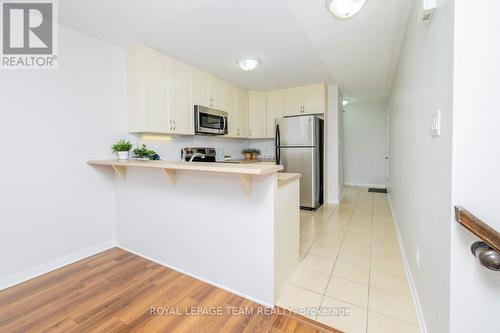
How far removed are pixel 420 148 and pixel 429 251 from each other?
673 millimetres

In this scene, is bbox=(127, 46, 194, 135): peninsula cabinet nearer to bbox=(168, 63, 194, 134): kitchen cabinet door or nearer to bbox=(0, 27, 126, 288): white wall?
bbox=(168, 63, 194, 134): kitchen cabinet door

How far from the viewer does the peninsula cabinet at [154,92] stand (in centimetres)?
261

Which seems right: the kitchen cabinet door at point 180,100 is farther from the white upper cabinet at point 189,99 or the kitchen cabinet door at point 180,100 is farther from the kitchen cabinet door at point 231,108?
the kitchen cabinet door at point 231,108

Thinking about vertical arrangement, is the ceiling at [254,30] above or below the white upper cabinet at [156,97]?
above

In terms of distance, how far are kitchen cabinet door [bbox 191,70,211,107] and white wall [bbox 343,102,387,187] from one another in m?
4.51

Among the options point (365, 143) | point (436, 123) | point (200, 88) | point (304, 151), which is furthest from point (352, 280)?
point (365, 143)

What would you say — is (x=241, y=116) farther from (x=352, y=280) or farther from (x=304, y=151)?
(x=352, y=280)

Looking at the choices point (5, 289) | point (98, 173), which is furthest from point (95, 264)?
point (98, 173)

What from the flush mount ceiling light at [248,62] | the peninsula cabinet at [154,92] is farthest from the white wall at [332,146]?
the peninsula cabinet at [154,92]

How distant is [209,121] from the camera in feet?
11.3

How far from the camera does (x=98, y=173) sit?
2504 millimetres

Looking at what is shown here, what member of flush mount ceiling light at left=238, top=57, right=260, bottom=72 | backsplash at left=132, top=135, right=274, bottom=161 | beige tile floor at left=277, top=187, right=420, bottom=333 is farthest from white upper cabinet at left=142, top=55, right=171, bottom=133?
beige tile floor at left=277, top=187, right=420, bottom=333

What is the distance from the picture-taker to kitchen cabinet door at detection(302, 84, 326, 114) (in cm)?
409

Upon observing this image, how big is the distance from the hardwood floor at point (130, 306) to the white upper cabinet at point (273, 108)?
3.33 meters
